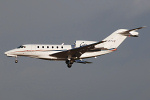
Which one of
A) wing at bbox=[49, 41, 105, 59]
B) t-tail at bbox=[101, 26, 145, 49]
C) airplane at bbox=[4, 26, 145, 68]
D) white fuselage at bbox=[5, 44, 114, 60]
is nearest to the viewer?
wing at bbox=[49, 41, 105, 59]

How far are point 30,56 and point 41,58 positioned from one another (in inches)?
52.3

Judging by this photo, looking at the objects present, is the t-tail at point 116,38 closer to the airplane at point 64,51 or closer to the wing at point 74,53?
the airplane at point 64,51

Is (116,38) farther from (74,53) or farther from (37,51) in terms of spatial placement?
(37,51)

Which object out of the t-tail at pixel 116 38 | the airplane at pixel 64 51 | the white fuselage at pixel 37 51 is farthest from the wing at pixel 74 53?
the t-tail at pixel 116 38

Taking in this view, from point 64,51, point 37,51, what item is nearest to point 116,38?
point 64,51

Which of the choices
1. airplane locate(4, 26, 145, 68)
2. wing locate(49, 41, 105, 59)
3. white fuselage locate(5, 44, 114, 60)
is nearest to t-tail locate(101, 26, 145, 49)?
airplane locate(4, 26, 145, 68)

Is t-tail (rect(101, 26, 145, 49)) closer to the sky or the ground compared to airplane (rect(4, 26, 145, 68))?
closer to the sky

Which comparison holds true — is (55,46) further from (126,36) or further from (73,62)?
(126,36)

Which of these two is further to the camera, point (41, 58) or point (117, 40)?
point (117, 40)

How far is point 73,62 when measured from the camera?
38562 mm

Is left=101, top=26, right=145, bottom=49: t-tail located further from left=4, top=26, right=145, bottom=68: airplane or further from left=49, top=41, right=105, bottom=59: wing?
left=49, top=41, right=105, bottom=59: wing

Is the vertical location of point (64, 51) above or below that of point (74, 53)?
above

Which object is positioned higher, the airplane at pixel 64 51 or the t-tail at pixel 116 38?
the t-tail at pixel 116 38

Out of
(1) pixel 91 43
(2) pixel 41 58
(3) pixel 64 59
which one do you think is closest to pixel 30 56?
(2) pixel 41 58
